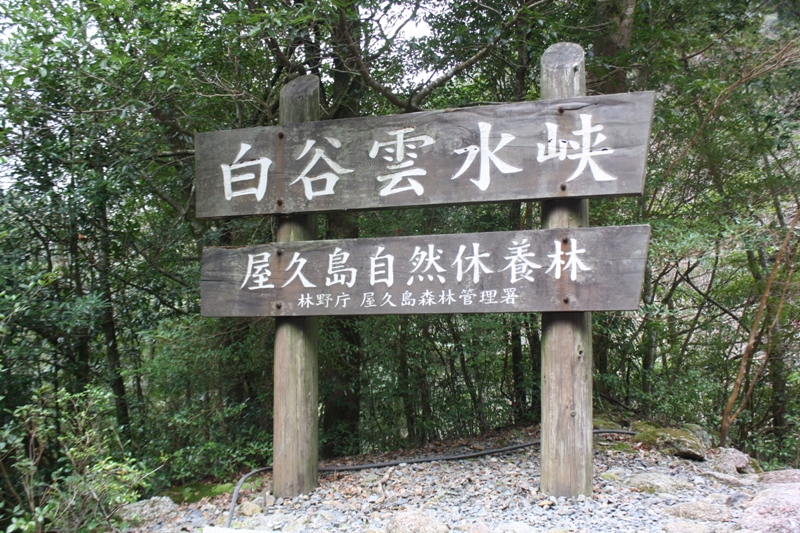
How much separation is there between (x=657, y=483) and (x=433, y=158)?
2601 mm

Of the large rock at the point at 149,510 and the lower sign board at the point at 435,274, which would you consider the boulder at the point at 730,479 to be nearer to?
the lower sign board at the point at 435,274

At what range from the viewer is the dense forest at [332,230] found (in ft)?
13.5

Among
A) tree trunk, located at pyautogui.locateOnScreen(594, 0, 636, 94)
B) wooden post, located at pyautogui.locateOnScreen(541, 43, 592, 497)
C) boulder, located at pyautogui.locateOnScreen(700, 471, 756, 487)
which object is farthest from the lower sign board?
tree trunk, located at pyautogui.locateOnScreen(594, 0, 636, 94)

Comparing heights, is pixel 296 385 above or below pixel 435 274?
below

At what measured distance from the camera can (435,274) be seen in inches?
134

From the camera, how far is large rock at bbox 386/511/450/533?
2.84 meters

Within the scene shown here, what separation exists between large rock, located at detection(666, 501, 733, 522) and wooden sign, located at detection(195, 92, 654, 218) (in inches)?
70.5

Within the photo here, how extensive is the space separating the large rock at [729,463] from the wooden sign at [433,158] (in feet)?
8.20

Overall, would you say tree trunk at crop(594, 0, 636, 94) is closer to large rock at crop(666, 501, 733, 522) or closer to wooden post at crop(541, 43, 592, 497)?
wooden post at crop(541, 43, 592, 497)

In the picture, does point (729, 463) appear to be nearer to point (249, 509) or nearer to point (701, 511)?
point (701, 511)

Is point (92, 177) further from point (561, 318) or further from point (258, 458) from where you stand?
point (561, 318)

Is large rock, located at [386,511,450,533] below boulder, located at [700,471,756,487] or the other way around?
the other way around

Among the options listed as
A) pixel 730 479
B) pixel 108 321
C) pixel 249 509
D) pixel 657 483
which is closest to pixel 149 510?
pixel 249 509

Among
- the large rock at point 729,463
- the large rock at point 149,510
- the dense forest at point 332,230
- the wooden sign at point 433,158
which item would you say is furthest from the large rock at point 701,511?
the large rock at point 149,510
